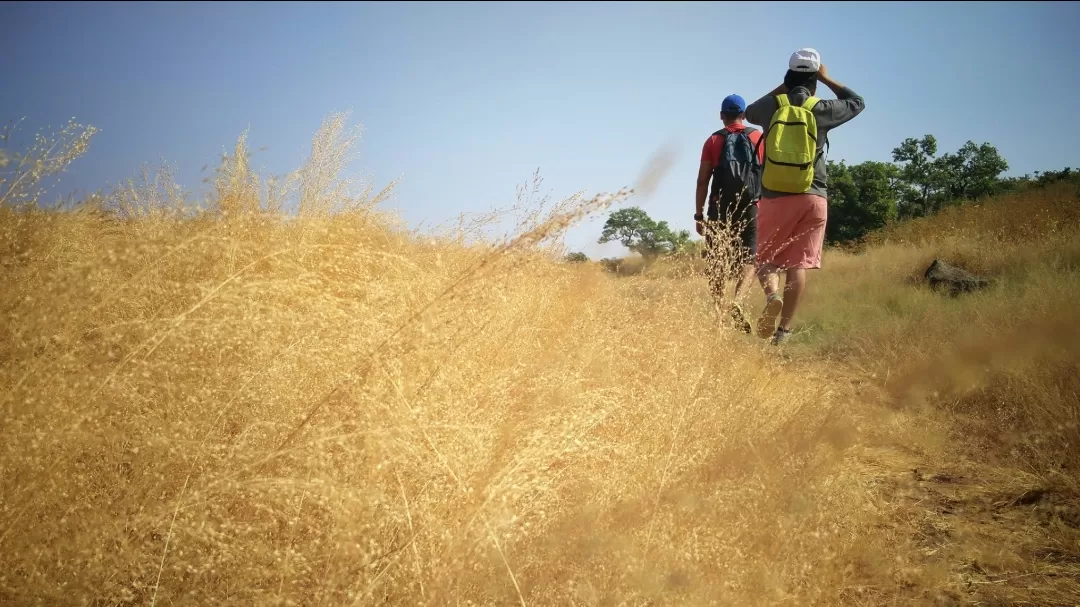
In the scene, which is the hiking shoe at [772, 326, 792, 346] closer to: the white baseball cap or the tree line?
the white baseball cap

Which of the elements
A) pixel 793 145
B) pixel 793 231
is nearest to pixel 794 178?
pixel 793 145

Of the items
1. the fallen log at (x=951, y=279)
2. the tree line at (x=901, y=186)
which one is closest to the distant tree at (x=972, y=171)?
the tree line at (x=901, y=186)

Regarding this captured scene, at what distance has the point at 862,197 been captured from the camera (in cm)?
3044

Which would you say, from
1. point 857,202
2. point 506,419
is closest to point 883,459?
point 506,419

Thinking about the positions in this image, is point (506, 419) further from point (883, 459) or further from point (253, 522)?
point (883, 459)

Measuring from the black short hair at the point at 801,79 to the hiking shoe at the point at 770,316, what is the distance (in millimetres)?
1453

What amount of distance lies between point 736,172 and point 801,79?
0.93 metres

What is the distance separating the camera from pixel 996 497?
2004 millimetres

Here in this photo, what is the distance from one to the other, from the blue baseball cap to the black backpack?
20 cm

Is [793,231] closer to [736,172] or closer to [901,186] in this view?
[736,172]

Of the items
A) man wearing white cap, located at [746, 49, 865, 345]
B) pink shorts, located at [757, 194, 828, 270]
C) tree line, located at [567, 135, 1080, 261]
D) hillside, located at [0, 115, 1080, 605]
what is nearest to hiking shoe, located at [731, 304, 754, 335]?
man wearing white cap, located at [746, 49, 865, 345]

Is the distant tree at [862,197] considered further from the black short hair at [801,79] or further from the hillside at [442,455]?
the hillside at [442,455]

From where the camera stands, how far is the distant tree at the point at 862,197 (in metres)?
28.9

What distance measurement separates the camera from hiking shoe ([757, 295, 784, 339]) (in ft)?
11.3
